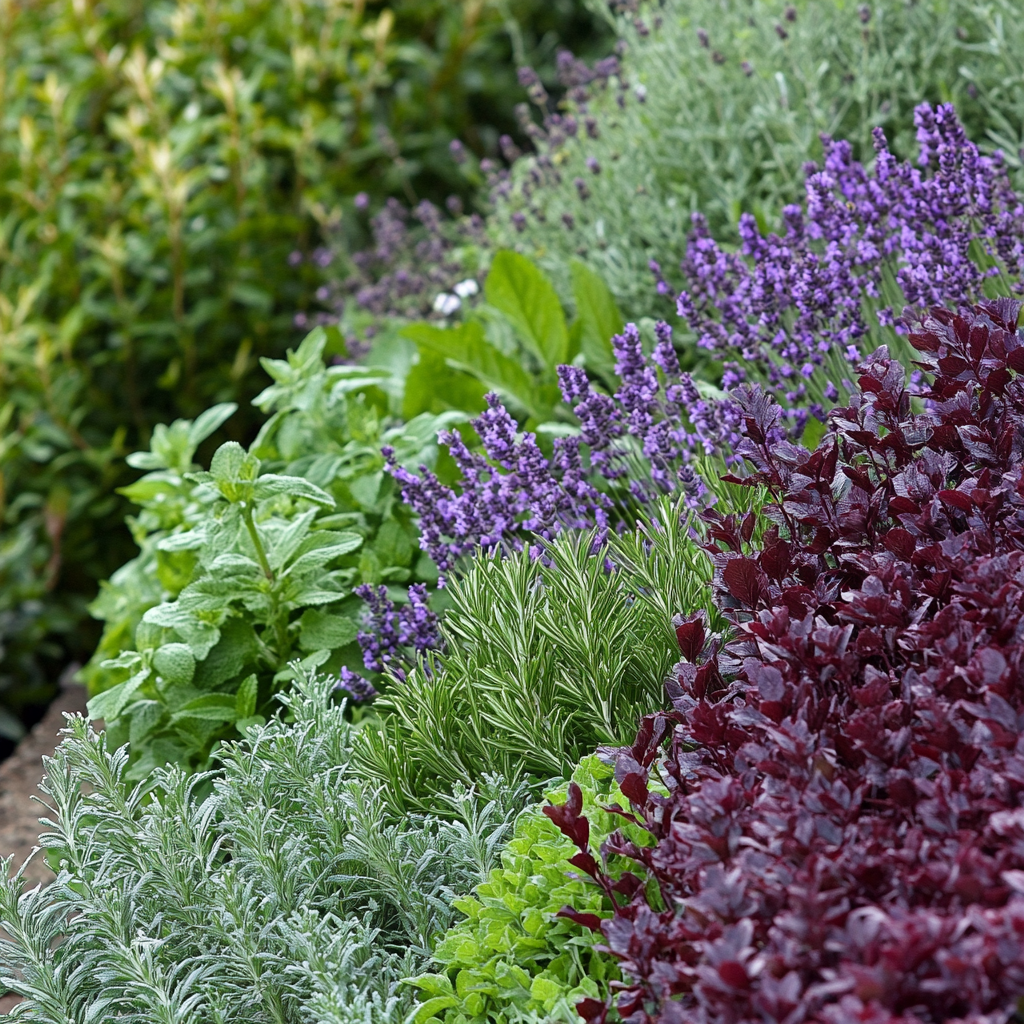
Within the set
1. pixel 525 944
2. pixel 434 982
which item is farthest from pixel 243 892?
pixel 525 944

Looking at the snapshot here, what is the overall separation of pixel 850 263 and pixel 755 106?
1.05 metres

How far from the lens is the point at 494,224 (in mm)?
4734

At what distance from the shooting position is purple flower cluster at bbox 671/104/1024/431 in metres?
2.49

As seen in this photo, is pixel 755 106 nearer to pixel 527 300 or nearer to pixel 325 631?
pixel 527 300

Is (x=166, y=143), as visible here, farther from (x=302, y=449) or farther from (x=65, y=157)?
(x=302, y=449)

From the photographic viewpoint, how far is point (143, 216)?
4977mm

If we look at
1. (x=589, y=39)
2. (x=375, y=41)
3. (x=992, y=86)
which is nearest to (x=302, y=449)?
(x=992, y=86)

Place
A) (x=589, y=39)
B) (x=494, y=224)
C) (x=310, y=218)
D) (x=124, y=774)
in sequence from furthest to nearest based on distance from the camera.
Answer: (x=589, y=39), (x=310, y=218), (x=494, y=224), (x=124, y=774)

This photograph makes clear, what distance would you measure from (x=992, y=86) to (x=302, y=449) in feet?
7.76

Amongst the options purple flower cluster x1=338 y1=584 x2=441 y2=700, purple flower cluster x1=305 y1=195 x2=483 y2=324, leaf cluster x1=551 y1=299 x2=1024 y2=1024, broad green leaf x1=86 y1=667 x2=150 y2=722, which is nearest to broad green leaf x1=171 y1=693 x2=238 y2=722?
broad green leaf x1=86 y1=667 x2=150 y2=722

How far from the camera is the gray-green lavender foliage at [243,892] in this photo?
159cm

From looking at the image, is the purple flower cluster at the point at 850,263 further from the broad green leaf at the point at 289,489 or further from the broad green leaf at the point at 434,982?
the broad green leaf at the point at 434,982

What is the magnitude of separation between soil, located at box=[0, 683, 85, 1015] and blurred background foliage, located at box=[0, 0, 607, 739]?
0.14 meters

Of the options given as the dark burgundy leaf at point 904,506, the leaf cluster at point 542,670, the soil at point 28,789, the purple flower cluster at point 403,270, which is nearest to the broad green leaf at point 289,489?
the leaf cluster at point 542,670
